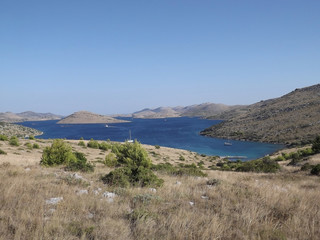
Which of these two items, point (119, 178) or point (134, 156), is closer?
point (119, 178)

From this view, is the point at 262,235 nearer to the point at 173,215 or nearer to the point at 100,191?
the point at 173,215

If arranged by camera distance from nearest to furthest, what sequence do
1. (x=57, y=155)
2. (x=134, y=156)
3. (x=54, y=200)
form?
(x=54, y=200), (x=57, y=155), (x=134, y=156)

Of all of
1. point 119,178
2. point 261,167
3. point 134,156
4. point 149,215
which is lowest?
point 261,167

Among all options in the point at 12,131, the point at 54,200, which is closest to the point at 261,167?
the point at 54,200

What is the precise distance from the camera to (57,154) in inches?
749

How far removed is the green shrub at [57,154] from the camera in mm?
18344

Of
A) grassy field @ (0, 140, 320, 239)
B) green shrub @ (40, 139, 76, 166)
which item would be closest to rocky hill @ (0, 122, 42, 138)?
green shrub @ (40, 139, 76, 166)

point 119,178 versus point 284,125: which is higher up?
point 119,178

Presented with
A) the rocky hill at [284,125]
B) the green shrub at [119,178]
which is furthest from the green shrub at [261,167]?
the rocky hill at [284,125]

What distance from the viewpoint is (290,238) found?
3.90m

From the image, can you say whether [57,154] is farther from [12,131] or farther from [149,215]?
[12,131]

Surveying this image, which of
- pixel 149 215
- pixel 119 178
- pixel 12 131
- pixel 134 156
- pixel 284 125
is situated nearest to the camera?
pixel 149 215

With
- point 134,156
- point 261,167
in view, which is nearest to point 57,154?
point 134,156

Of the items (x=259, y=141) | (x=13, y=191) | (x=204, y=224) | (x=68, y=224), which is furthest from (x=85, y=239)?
(x=259, y=141)
